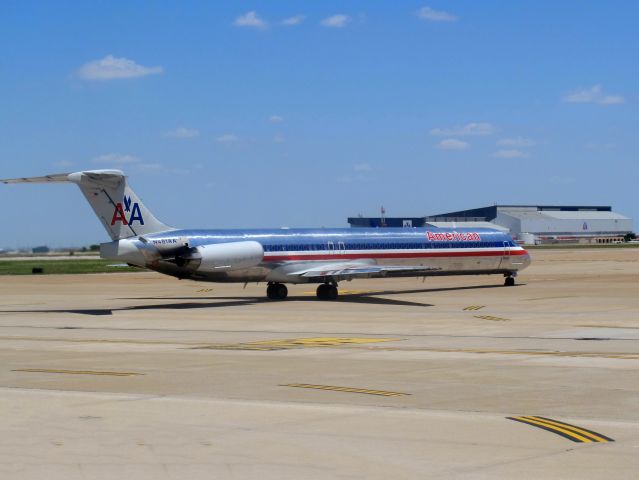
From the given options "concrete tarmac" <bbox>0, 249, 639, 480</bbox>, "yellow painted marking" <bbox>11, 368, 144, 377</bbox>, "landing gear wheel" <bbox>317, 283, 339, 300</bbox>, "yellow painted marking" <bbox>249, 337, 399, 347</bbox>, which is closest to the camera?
"concrete tarmac" <bbox>0, 249, 639, 480</bbox>

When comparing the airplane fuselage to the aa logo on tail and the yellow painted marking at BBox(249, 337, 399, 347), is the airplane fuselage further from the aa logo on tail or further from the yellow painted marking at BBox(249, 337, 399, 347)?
the yellow painted marking at BBox(249, 337, 399, 347)

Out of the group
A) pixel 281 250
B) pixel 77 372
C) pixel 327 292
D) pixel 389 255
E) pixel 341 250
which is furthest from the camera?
pixel 389 255

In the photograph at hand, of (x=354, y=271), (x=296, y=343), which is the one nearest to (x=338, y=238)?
(x=354, y=271)

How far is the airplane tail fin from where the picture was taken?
38.8m

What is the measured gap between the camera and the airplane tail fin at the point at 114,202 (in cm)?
3880

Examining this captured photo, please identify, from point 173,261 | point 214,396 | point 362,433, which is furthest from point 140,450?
point 173,261

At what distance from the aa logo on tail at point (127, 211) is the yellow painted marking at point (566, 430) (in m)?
28.1

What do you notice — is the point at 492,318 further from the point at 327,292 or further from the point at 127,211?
the point at 127,211

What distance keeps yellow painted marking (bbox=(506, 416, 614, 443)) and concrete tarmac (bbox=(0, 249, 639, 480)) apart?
26mm

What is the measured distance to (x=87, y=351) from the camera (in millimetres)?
24109

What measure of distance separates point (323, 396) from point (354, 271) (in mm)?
27691

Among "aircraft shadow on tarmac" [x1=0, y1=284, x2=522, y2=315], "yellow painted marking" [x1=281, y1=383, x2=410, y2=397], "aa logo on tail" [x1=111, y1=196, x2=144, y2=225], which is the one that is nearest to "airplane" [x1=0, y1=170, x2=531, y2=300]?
"aa logo on tail" [x1=111, y1=196, x2=144, y2=225]

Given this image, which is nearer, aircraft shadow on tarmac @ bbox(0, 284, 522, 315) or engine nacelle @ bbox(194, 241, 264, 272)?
engine nacelle @ bbox(194, 241, 264, 272)

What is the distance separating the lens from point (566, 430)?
12.9 metres
